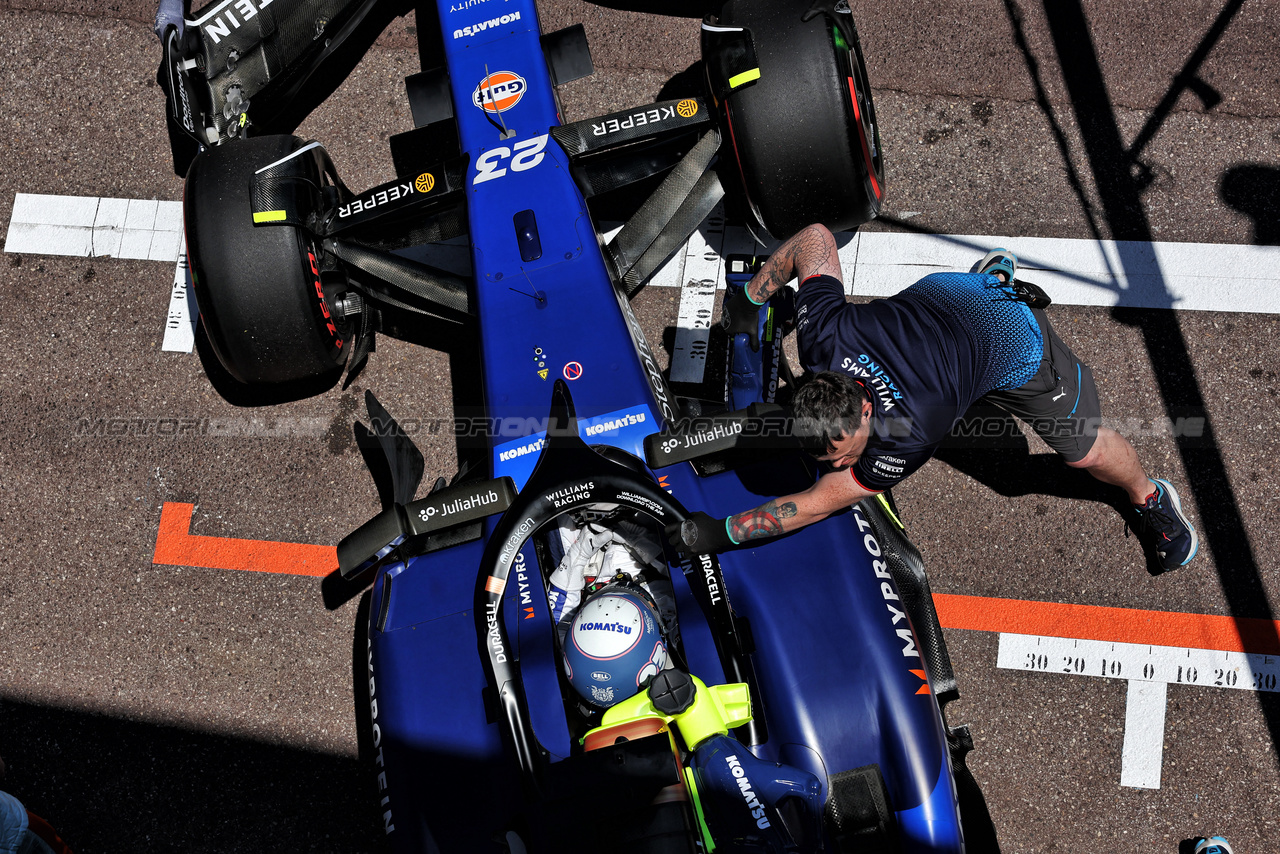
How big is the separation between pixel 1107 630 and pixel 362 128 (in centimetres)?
453

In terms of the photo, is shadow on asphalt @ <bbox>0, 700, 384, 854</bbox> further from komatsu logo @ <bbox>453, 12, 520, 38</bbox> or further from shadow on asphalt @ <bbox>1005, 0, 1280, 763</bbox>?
shadow on asphalt @ <bbox>1005, 0, 1280, 763</bbox>

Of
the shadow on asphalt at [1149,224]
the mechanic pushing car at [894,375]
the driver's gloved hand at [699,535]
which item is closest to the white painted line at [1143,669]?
the shadow on asphalt at [1149,224]

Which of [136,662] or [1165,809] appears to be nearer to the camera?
[1165,809]

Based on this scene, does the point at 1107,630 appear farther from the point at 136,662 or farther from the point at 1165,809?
the point at 136,662

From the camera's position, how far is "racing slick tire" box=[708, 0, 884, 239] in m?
3.49

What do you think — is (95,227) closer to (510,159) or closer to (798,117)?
(510,159)

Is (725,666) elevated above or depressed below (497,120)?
below

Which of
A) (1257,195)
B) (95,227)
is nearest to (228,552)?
(95,227)

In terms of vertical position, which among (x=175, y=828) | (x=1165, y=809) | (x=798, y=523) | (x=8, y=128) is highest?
(x=8, y=128)

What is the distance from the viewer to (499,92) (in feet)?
12.8

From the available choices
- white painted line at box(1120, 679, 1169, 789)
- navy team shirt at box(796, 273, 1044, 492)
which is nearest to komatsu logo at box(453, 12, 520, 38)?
navy team shirt at box(796, 273, 1044, 492)

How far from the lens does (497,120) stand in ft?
12.7

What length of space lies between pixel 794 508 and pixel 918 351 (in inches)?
27.1

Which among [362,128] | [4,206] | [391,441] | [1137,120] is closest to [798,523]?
[391,441]
